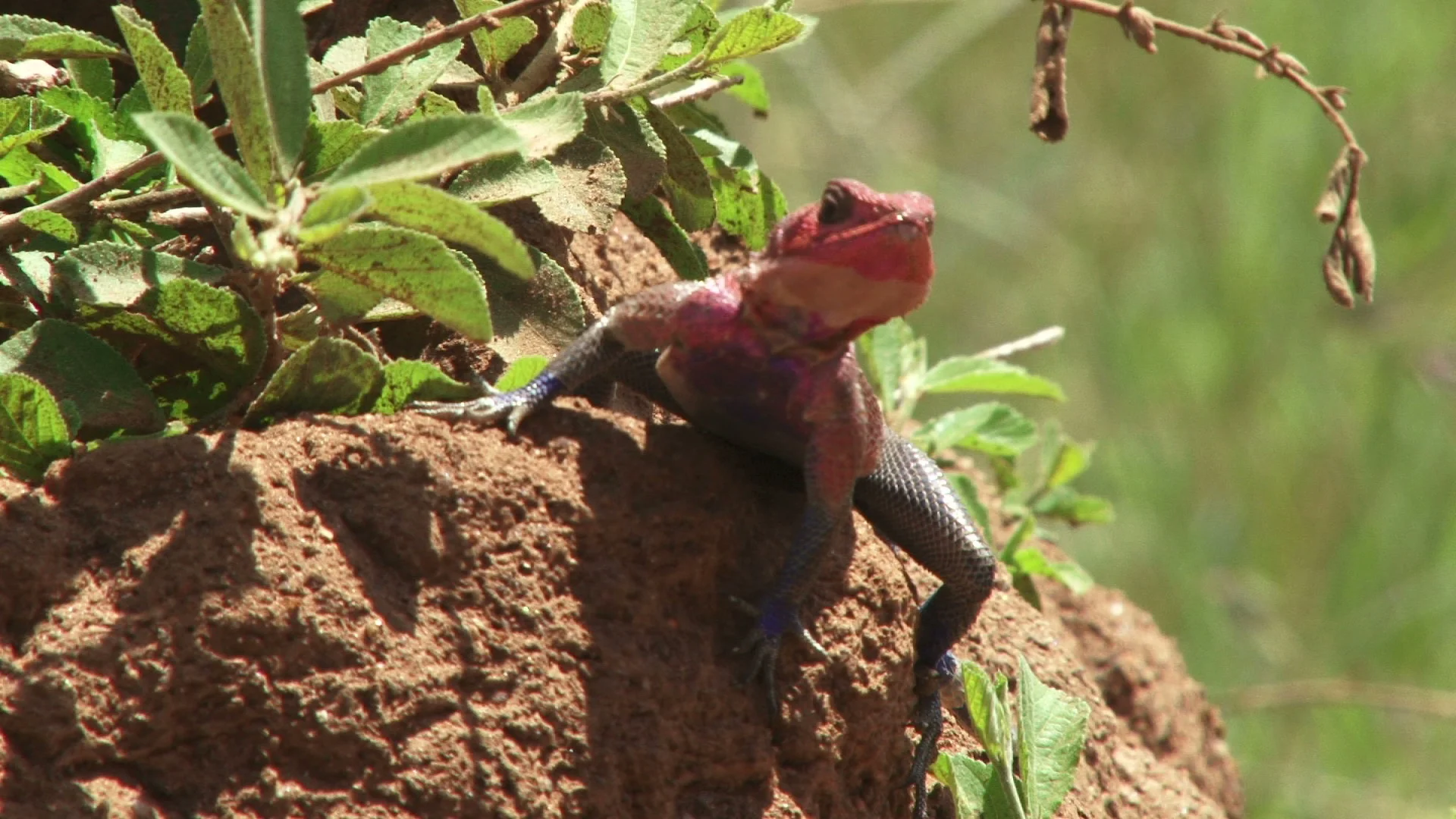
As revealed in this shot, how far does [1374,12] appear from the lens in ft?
22.2

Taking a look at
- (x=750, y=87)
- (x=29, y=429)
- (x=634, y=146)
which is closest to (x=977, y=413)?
(x=750, y=87)

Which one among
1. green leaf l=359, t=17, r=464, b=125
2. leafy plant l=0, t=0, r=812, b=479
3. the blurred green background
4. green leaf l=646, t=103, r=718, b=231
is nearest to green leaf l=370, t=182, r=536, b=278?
leafy plant l=0, t=0, r=812, b=479

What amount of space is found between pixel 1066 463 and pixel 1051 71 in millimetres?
1292

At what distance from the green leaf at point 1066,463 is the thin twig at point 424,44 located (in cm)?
182

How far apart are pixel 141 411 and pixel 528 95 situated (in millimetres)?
880

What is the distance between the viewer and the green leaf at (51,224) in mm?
2129

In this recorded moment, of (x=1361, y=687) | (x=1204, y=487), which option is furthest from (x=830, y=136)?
(x=1361, y=687)

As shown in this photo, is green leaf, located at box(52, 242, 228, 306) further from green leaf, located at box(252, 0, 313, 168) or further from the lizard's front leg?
the lizard's front leg

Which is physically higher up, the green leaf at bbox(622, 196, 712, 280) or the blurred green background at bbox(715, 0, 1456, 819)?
the blurred green background at bbox(715, 0, 1456, 819)

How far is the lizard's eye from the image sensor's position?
2221 millimetres

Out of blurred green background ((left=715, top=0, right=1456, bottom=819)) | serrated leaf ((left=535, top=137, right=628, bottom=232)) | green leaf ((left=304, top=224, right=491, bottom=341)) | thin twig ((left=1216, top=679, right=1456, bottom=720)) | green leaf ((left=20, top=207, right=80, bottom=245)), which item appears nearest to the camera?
green leaf ((left=304, top=224, right=491, bottom=341))

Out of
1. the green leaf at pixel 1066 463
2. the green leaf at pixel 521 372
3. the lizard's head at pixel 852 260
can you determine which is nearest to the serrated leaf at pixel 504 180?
the green leaf at pixel 521 372

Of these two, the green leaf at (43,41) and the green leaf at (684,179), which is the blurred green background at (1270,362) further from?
the green leaf at (43,41)

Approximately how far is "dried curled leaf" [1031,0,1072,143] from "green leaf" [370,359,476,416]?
103cm
